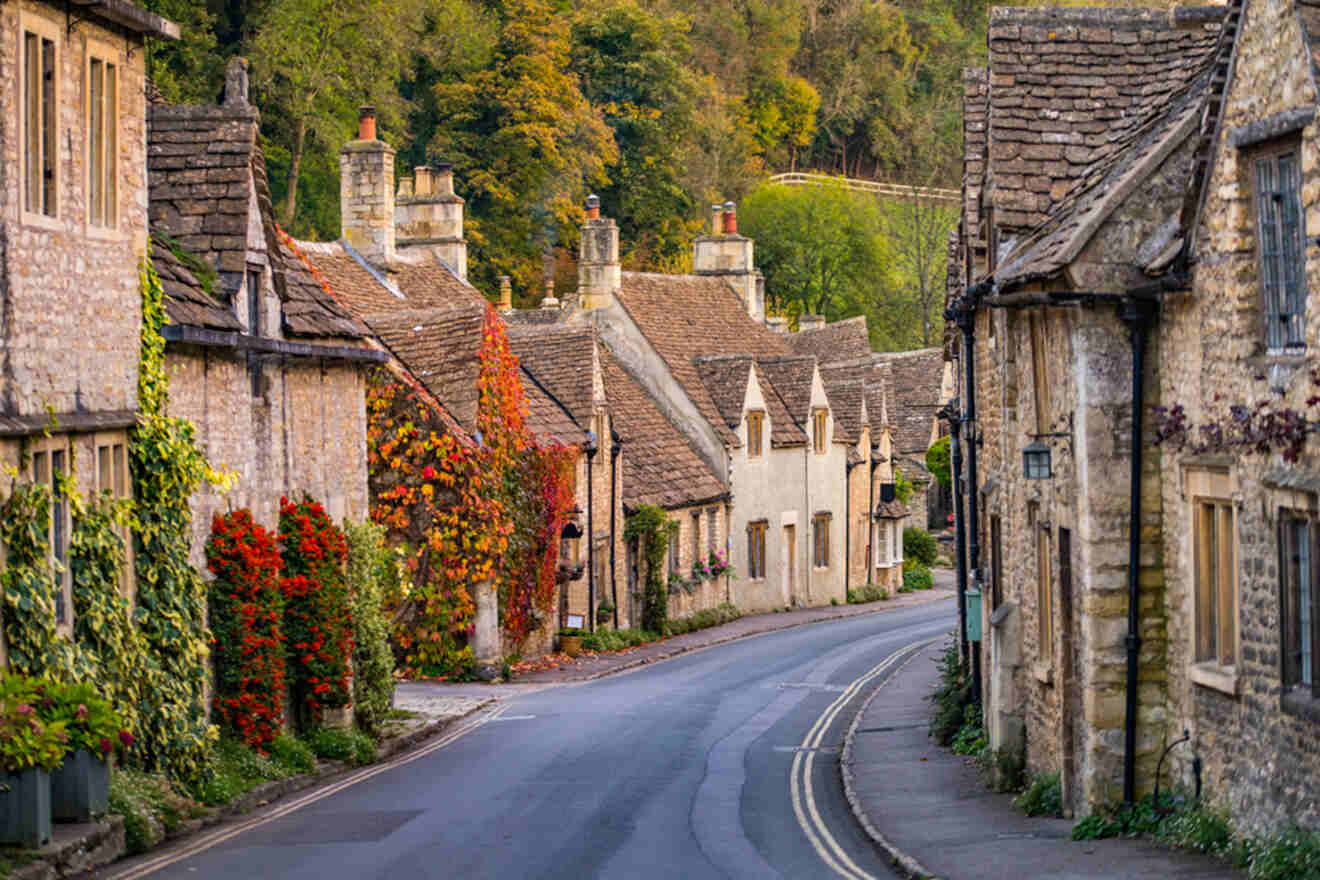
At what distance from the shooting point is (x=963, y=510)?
28.7 meters

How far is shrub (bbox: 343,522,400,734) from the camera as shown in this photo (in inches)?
998

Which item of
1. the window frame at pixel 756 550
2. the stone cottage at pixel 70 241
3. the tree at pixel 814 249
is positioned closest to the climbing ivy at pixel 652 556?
the window frame at pixel 756 550

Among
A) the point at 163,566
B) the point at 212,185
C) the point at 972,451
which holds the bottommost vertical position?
the point at 163,566

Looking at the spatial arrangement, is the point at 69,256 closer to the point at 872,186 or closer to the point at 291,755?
the point at 291,755

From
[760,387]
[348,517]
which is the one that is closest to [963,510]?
[348,517]

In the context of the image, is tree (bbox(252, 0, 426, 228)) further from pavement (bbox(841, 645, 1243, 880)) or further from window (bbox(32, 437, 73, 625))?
window (bbox(32, 437, 73, 625))

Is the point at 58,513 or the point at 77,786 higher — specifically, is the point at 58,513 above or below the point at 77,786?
above

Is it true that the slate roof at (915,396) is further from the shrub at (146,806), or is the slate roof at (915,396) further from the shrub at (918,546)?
the shrub at (146,806)

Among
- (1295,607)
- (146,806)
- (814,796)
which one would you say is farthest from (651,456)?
(1295,607)

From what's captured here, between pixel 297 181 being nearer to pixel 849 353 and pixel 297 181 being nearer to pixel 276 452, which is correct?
pixel 849 353

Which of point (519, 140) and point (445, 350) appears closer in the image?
point (445, 350)

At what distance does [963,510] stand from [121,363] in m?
14.6

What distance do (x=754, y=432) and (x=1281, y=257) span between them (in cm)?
3862

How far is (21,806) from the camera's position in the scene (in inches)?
586
